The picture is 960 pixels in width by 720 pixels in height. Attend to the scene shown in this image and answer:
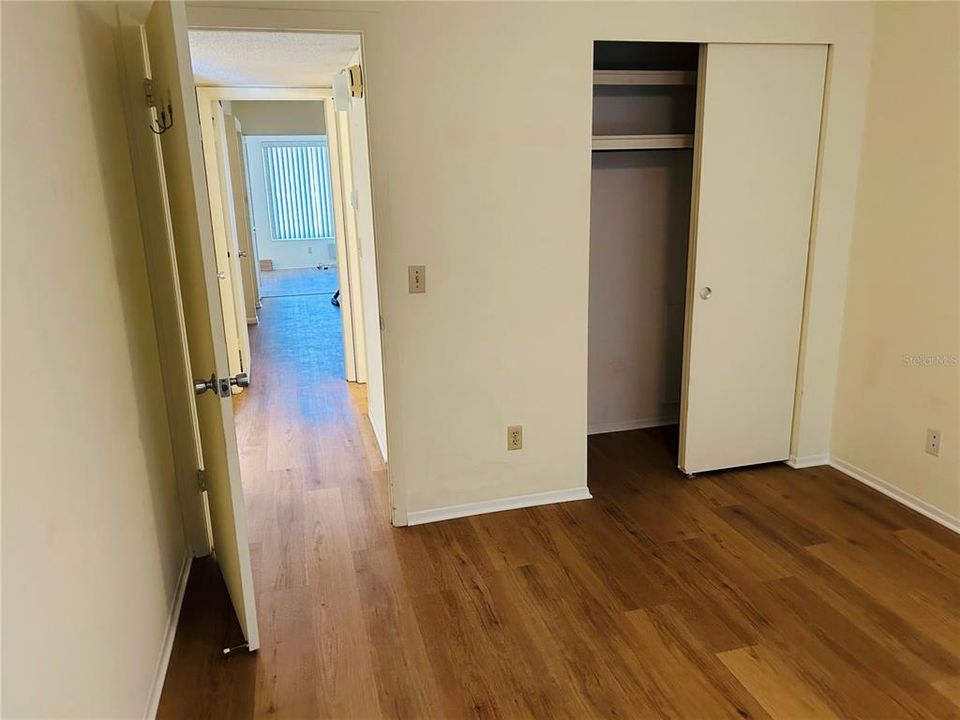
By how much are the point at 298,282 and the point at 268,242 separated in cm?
143

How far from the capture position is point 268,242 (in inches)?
439

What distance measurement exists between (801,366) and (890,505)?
0.72 meters

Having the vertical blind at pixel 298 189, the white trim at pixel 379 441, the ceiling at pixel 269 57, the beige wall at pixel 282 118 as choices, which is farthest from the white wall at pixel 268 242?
the white trim at pixel 379 441

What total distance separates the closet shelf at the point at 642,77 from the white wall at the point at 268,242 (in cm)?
832

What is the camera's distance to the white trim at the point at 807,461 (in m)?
3.44

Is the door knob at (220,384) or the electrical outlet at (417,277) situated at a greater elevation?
the electrical outlet at (417,277)

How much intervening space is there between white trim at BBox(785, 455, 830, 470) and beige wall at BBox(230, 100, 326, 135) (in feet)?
21.7

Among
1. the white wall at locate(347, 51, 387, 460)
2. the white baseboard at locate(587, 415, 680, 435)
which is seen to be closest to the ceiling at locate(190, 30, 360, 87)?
the white wall at locate(347, 51, 387, 460)

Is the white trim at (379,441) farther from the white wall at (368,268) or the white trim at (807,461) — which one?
the white trim at (807,461)

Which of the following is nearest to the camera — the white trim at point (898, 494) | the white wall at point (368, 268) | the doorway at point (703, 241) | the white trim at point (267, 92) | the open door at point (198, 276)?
the open door at point (198, 276)

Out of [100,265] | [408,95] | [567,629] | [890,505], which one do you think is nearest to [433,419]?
[567,629]

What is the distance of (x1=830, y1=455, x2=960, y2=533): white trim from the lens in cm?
282

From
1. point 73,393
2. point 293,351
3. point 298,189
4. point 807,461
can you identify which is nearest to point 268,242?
point 298,189

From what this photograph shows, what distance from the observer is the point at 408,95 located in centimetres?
253
